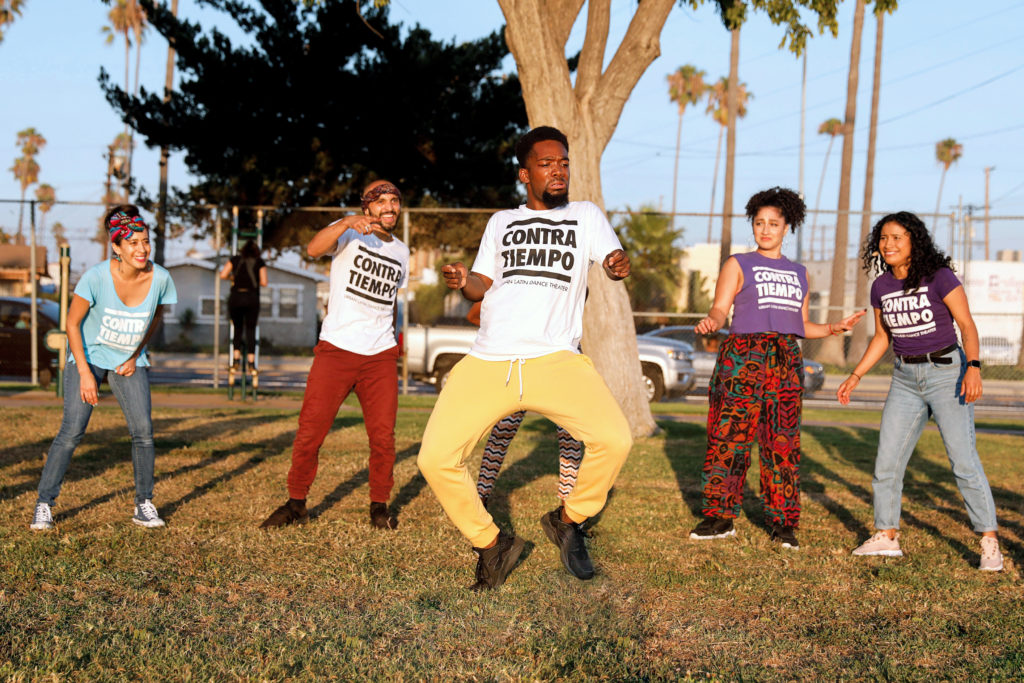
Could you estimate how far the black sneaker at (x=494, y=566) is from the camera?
4531 mm

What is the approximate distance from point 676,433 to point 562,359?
7.09 metres

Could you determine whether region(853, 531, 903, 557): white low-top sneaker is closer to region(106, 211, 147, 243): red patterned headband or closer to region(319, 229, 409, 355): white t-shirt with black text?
region(319, 229, 409, 355): white t-shirt with black text

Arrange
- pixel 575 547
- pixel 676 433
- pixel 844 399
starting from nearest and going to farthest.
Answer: pixel 575 547 → pixel 844 399 → pixel 676 433

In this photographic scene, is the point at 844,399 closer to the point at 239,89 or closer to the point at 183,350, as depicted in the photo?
the point at 239,89

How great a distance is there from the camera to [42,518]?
554 cm

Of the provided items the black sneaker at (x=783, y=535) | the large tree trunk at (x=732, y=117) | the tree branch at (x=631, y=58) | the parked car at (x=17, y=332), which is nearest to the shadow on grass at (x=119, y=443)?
the black sneaker at (x=783, y=535)

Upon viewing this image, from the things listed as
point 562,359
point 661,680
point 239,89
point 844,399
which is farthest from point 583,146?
point 239,89

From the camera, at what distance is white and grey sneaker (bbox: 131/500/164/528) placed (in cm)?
568

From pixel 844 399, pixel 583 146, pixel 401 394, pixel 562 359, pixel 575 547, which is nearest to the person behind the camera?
pixel 562 359

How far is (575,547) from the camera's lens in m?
4.78

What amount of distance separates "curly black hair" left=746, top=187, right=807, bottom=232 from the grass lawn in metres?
1.95

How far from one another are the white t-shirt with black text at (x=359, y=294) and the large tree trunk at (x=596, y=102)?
4.42 meters

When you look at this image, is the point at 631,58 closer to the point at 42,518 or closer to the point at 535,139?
the point at 535,139

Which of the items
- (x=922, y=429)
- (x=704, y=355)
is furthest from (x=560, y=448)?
(x=704, y=355)
